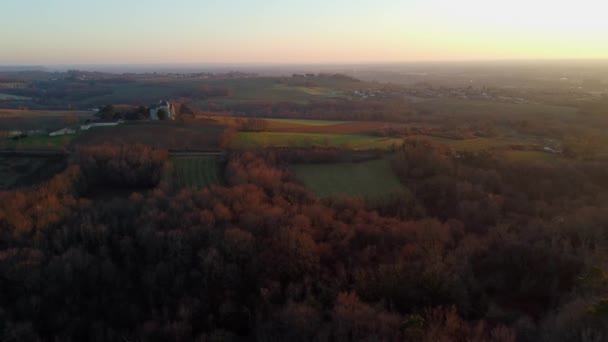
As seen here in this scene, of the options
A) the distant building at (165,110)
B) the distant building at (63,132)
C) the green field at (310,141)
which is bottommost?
the green field at (310,141)

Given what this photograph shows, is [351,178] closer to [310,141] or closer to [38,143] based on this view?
[310,141]

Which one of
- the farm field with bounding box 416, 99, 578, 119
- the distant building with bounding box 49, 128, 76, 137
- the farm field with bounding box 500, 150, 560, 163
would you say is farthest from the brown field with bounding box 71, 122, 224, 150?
the farm field with bounding box 416, 99, 578, 119

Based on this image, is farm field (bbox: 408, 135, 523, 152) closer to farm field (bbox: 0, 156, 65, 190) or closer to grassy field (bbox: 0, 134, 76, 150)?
farm field (bbox: 0, 156, 65, 190)

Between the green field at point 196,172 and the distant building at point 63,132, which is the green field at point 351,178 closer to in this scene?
the green field at point 196,172

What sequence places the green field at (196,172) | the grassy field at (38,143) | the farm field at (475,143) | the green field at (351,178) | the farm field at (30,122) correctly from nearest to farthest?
the green field at (351,178) < the green field at (196,172) < the grassy field at (38,143) < the farm field at (475,143) < the farm field at (30,122)

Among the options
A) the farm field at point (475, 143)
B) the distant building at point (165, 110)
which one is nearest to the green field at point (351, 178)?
the farm field at point (475, 143)

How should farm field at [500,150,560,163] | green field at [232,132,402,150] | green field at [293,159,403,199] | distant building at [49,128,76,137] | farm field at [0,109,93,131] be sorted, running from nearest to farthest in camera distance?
green field at [293,159,403,199] → farm field at [500,150,560,163] → green field at [232,132,402,150] → distant building at [49,128,76,137] → farm field at [0,109,93,131]
